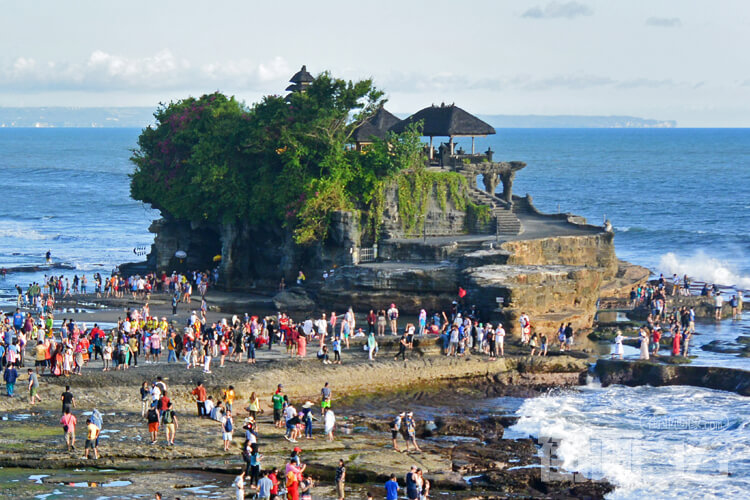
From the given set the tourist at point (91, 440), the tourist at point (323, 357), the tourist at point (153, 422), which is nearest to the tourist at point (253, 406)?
the tourist at point (153, 422)

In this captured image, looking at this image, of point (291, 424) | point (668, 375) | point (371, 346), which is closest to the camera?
point (291, 424)

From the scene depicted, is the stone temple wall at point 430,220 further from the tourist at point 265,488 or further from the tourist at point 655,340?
the tourist at point 265,488

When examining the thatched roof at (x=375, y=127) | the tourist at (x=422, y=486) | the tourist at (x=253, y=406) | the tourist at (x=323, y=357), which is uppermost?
the thatched roof at (x=375, y=127)

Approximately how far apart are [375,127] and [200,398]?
25.9 metres

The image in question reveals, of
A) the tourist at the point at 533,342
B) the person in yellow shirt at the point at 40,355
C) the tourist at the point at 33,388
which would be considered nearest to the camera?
the tourist at the point at 33,388

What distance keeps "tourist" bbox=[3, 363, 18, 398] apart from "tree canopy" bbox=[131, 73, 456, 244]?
1937cm

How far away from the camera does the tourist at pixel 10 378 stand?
28.4 metres

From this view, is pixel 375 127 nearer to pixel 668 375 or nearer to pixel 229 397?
pixel 668 375

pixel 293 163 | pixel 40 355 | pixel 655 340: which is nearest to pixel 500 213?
pixel 293 163

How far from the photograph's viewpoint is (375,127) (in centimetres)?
5259

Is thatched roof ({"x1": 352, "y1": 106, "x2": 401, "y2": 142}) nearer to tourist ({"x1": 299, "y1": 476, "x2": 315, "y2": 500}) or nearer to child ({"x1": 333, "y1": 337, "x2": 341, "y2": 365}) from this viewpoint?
child ({"x1": 333, "y1": 337, "x2": 341, "y2": 365})

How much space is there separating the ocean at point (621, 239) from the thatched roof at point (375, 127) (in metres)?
17.5

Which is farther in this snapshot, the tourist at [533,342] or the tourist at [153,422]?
the tourist at [533,342]

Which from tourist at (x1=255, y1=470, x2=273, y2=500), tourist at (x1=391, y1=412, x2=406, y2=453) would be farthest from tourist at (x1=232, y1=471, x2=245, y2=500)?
tourist at (x1=391, y1=412, x2=406, y2=453)
